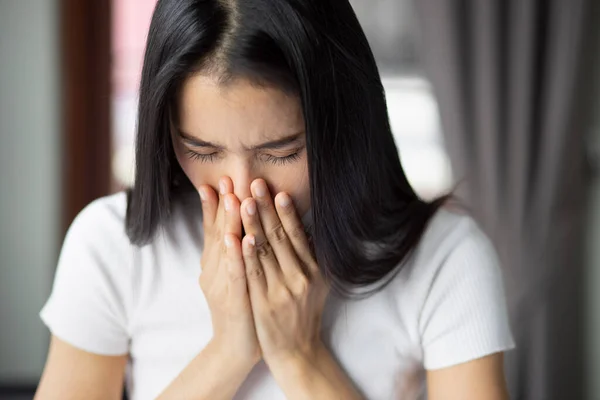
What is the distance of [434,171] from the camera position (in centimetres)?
261

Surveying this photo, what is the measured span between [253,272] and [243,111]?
0.24 m

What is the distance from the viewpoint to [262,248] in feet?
3.29

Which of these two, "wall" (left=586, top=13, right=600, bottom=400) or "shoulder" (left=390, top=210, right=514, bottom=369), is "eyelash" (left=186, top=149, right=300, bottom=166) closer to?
"shoulder" (left=390, top=210, right=514, bottom=369)

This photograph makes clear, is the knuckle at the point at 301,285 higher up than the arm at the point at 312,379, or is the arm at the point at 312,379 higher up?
the knuckle at the point at 301,285

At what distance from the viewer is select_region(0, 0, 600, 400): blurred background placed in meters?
2.25

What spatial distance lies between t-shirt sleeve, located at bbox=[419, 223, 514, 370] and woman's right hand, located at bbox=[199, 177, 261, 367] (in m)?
0.26

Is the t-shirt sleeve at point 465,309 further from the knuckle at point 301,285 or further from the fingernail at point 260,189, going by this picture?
the fingernail at point 260,189

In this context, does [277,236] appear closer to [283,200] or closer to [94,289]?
[283,200]

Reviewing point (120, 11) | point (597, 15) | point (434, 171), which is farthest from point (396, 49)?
point (120, 11)

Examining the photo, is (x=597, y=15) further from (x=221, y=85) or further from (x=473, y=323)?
(x=221, y=85)

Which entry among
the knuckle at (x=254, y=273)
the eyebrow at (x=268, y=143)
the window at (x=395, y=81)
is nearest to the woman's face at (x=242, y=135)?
the eyebrow at (x=268, y=143)

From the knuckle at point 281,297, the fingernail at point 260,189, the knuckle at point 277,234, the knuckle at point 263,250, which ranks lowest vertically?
the knuckle at point 281,297

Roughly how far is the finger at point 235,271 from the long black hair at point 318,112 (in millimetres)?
111

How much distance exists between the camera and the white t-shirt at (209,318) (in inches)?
40.9
